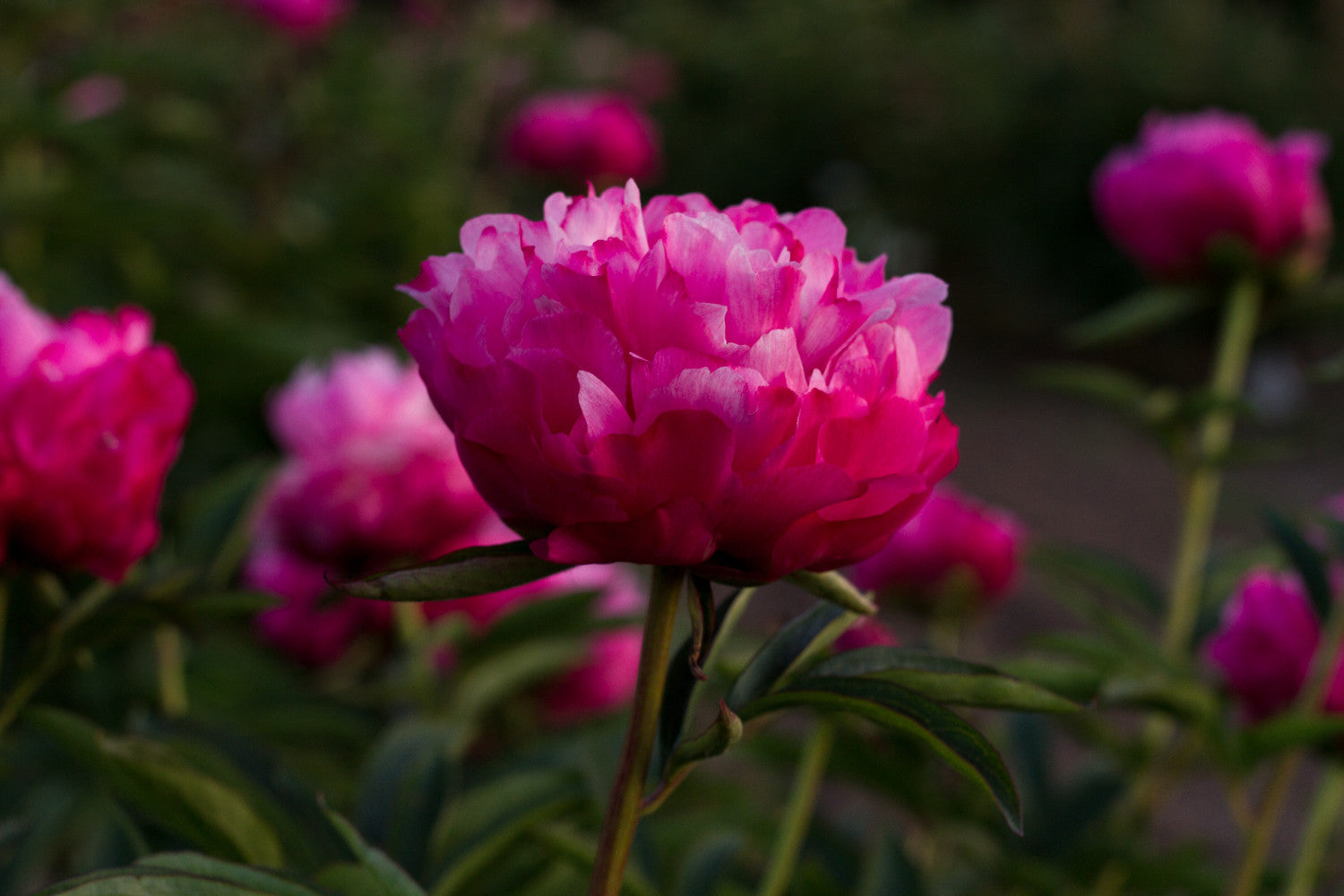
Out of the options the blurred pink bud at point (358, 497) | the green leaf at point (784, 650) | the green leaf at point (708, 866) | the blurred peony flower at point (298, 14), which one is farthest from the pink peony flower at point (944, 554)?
the blurred peony flower at point (298, 14)

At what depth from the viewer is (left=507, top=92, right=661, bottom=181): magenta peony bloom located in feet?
6.88

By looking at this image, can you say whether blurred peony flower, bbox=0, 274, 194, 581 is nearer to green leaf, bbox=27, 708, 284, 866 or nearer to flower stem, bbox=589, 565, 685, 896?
green leaf, bbox=27, 708, 284, 866

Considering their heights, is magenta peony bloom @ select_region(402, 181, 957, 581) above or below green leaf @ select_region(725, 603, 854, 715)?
above

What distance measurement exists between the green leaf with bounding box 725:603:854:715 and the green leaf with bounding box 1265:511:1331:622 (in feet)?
1.24

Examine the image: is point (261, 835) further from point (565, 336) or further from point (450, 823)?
point (565, 336)

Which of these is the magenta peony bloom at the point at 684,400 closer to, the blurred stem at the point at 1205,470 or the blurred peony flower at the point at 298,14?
the blurred stem at the point at 1205,470

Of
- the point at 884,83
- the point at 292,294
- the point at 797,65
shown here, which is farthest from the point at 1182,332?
the point at 292,294

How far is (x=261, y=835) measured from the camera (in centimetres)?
47

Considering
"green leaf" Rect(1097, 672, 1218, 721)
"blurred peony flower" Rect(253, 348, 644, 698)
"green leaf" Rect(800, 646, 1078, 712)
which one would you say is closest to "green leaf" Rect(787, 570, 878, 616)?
"green leaf" Rect(800, 646, 1078, 712)

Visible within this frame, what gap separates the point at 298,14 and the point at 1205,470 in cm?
190

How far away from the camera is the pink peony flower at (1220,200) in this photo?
98 cm

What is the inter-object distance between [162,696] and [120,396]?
1.00ft

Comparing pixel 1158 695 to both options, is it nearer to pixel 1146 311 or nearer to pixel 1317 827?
pixel 1317 827

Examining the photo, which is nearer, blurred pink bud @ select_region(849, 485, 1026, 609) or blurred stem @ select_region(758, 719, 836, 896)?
blurred stem @ select_region(758, 719, 836, 896)
